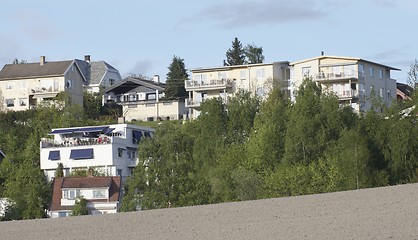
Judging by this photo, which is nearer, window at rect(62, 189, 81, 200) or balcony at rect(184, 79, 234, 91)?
window at rect(62, 189, 81, 200)

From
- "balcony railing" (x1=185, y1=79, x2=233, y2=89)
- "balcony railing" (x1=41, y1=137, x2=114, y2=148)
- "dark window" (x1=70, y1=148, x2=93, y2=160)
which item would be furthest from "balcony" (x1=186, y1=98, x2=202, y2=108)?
"dark window" (x1=70, y1=148, x2=93, y2=160)

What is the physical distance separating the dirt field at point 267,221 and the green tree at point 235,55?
83950 mm

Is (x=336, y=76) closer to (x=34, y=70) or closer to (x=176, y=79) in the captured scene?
(x=176, y=79)

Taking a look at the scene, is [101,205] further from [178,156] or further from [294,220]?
[294,220]

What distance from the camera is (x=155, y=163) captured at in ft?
241

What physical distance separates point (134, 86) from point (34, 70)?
1193 centimetres

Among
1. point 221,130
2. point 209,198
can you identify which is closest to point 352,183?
point 209,198

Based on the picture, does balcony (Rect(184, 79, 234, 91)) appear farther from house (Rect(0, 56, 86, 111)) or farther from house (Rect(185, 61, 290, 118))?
house (Rect(0, 56, 86, 111))

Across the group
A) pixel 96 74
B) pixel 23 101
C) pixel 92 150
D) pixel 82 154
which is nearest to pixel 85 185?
pixel 92 150

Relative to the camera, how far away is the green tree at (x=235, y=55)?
126m

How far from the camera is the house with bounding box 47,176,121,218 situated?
82.1 meters

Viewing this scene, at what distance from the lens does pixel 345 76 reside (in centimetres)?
10569

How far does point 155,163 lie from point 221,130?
15.6 m

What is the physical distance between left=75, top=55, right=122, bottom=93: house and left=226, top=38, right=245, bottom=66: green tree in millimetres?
17950
